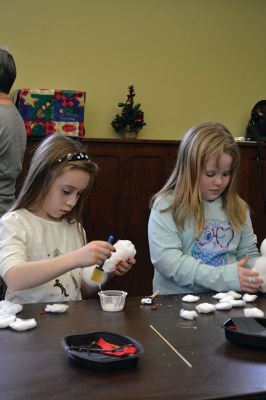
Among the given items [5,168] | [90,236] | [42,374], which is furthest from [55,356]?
[90,236]

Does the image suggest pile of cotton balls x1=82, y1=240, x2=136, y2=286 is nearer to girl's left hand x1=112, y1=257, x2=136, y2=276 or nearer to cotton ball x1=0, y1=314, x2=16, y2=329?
girl's left hand x1=112, y1=257, x2=136, y2=276

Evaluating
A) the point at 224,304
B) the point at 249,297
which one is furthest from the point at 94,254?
the point at 249,297

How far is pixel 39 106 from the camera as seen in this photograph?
10.2 feet

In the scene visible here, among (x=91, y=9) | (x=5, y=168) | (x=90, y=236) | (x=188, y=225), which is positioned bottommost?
(x=90, y=236)

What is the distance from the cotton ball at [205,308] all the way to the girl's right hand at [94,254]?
0.93 feet

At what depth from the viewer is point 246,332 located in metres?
1.03

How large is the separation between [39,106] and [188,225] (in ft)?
5.50

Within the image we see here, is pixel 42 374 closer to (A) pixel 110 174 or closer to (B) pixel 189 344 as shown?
(B) pixel 189 344

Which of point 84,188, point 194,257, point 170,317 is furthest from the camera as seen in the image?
point 194,257

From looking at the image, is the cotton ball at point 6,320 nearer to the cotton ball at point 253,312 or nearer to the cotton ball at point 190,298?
the cotton ball at point 190,298

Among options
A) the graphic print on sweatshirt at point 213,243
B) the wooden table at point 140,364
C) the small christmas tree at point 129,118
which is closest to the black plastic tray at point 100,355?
the wooden table at point 140,364

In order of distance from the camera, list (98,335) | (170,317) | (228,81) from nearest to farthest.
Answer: (98,335) → (170,317) → (228,81)

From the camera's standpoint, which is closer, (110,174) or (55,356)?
(55,356)

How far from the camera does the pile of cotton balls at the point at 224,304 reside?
1.24 metres
